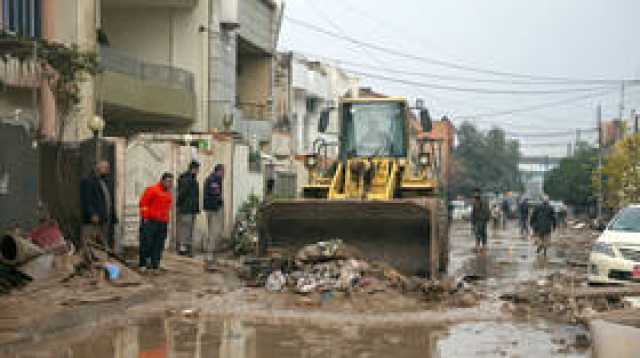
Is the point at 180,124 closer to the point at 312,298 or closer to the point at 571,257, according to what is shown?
the point at 571,257

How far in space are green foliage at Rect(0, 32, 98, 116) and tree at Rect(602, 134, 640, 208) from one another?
2665cm

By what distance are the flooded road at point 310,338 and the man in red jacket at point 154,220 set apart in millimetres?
3059

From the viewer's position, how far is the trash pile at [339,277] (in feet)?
41.3

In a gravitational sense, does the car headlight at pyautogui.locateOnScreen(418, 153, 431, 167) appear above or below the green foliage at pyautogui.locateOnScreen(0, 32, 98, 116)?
below

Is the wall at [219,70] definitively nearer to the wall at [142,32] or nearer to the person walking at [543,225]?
the wall at [142,32]

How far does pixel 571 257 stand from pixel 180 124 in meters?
13.1

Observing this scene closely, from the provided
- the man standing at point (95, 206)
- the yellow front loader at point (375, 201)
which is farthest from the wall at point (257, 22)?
the man standing at point (95, 206)

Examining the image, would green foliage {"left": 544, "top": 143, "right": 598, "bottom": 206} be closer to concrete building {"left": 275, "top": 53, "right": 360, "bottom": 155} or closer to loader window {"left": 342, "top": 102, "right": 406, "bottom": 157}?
concrete building {"left": 275, "top": 53, "right": 360, "bottom": 155}

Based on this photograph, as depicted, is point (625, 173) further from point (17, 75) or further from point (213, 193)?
point (17, 75)

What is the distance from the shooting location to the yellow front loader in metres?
14.3

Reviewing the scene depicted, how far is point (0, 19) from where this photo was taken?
18781 mm

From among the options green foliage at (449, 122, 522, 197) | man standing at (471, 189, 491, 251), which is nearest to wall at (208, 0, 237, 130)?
man standing at (471, 189, 491, 251)

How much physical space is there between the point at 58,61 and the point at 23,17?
13.2 ft

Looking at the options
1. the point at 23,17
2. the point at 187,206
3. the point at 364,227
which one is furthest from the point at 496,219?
the point at 364,227
